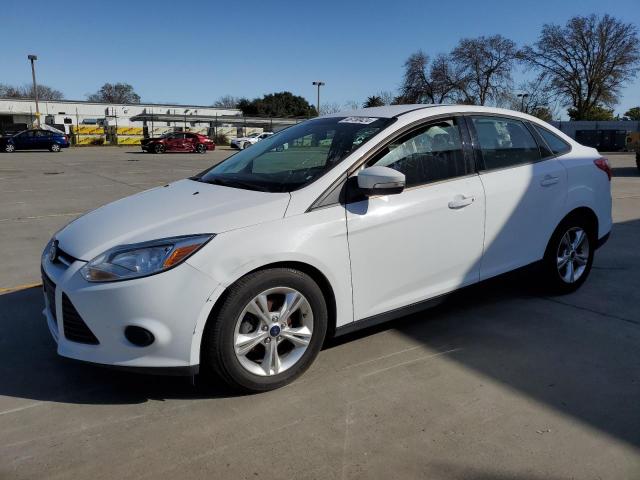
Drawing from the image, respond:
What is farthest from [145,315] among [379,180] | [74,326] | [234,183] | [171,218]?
[379,180]

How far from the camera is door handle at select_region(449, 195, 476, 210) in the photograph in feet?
11.8

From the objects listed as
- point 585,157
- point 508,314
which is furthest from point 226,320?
point 585,157

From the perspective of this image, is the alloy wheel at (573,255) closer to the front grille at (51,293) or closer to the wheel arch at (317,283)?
the wheel arch at (317,283)

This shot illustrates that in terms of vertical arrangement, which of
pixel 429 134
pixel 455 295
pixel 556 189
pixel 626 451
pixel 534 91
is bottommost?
pixel 626 451

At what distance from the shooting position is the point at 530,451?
2.48 meters

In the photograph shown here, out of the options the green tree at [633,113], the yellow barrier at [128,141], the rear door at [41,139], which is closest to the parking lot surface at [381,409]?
the rear door at [41,139]

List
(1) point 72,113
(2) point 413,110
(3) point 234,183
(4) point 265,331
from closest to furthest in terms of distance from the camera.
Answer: (4) point 265,331 < (3) point 234,183 < (2) point 413,110 < (1) point 72,113

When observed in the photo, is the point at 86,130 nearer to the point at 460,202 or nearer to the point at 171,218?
the point at 171,218

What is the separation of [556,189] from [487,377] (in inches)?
73.0

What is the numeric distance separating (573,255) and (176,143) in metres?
36.1

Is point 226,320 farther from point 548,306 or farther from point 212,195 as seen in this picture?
point 548,306

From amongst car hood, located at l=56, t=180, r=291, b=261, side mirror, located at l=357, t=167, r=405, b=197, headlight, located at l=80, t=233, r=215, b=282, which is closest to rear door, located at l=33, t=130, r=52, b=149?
car hood, located at l=56, t=180, r=291, b=261

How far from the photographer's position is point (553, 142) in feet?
14.7

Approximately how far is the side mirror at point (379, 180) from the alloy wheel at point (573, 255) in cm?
203
